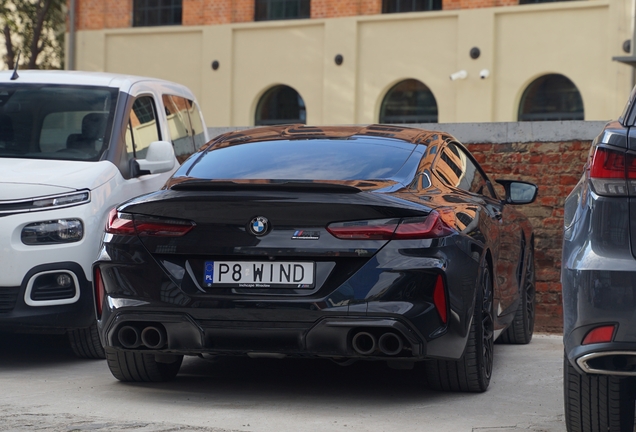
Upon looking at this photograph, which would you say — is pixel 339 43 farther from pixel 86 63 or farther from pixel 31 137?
pixel 31 137

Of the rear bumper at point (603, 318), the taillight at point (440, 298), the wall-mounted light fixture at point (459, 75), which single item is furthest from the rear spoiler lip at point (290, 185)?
the wall-mounted light fixture at point (459, 75)

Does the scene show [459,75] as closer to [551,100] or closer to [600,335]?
[551,100]

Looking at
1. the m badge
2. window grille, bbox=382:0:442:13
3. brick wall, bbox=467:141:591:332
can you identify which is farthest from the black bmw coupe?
window grille, bbox=382:0:442:13

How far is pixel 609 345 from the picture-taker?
399 cm

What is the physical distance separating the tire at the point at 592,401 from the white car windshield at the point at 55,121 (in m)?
3.99

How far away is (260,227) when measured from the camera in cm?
524

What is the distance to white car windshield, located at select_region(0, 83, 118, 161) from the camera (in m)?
7.56

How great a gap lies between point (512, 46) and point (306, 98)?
5.59 metres

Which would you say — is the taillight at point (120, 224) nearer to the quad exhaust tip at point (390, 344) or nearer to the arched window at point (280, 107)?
the quad exhaust tip at point (390, 344)

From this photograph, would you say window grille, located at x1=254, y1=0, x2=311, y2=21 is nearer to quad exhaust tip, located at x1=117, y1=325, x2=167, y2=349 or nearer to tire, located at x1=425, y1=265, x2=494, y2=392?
tire, located at x1=425, y1=265, x2=494, y2=392

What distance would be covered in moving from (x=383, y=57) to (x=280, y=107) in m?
3.38

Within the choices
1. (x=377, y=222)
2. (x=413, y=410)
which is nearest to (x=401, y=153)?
(x=377, y=222)

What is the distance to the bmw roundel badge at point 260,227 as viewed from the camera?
5.24 m

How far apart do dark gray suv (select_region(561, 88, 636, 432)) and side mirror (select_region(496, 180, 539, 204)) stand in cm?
315
